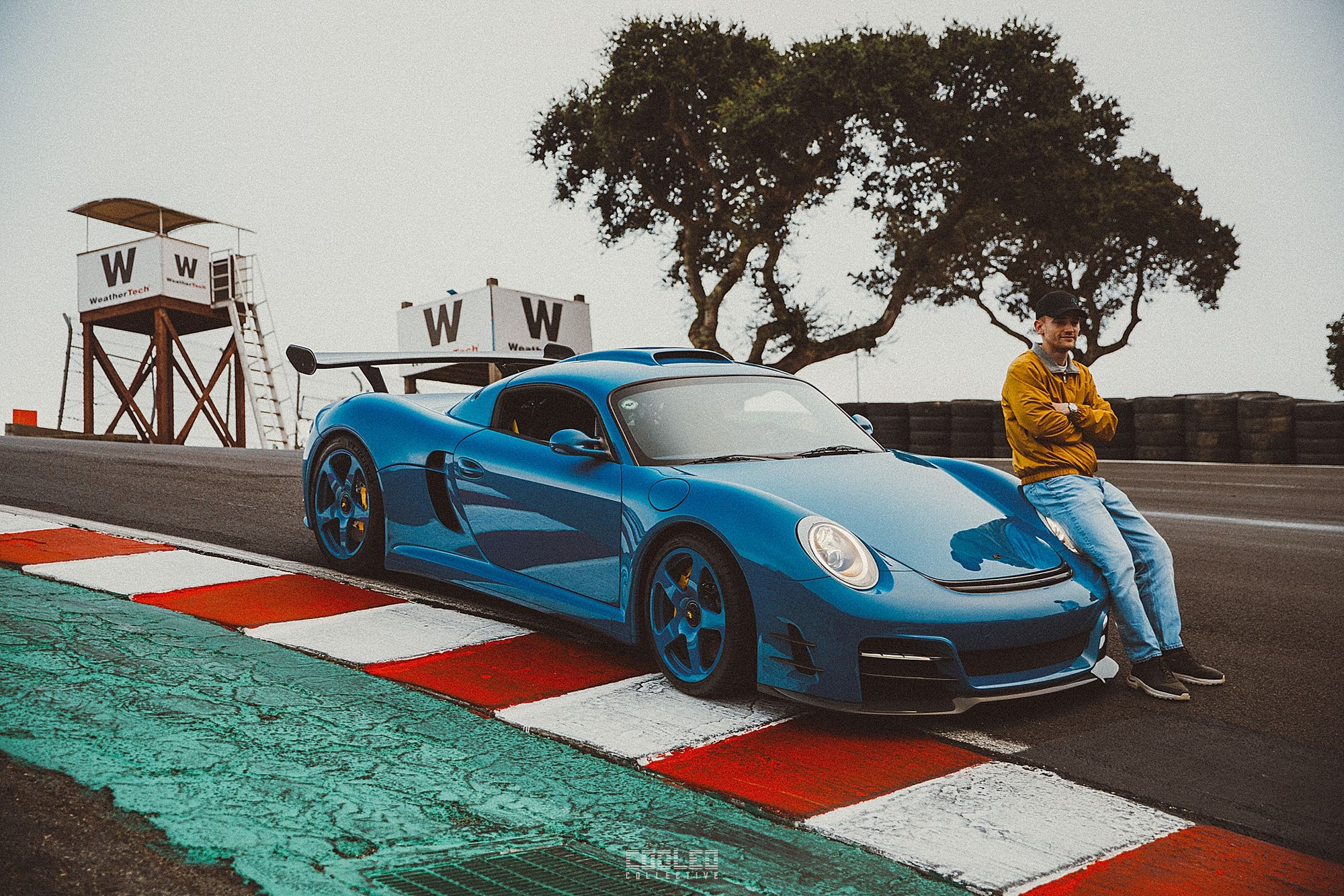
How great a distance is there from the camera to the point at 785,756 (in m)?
3.50

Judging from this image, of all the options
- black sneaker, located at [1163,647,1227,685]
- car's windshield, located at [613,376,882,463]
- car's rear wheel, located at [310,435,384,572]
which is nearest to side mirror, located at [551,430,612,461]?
car's windshield, located at [613,376,882,463]

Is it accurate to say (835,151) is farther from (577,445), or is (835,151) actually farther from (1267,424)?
(577,445)

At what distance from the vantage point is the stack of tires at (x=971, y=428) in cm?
2136

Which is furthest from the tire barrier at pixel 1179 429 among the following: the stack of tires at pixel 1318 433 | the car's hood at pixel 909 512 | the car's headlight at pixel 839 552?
the car's headlight at pixel 839 552

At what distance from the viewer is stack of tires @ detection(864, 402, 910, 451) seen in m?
22.3

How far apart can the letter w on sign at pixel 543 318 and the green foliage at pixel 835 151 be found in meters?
7.18

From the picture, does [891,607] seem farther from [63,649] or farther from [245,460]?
[245,460]

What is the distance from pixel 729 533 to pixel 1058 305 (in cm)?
172

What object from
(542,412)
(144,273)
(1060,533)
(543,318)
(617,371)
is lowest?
(1060,533)

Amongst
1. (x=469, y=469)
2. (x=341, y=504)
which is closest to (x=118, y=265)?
(x=341, y=504)

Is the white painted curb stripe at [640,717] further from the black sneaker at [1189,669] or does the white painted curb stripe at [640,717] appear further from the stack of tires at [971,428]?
the stack of tires at [971,428]

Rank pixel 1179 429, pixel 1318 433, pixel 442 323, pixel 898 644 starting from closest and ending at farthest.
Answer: pixel 898 644 < pixel 1318 433 < pixel 1179 429 < pixel 442 323

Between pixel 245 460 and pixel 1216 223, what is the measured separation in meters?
29.6

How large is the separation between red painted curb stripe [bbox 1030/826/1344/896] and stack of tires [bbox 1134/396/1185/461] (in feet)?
62.2
